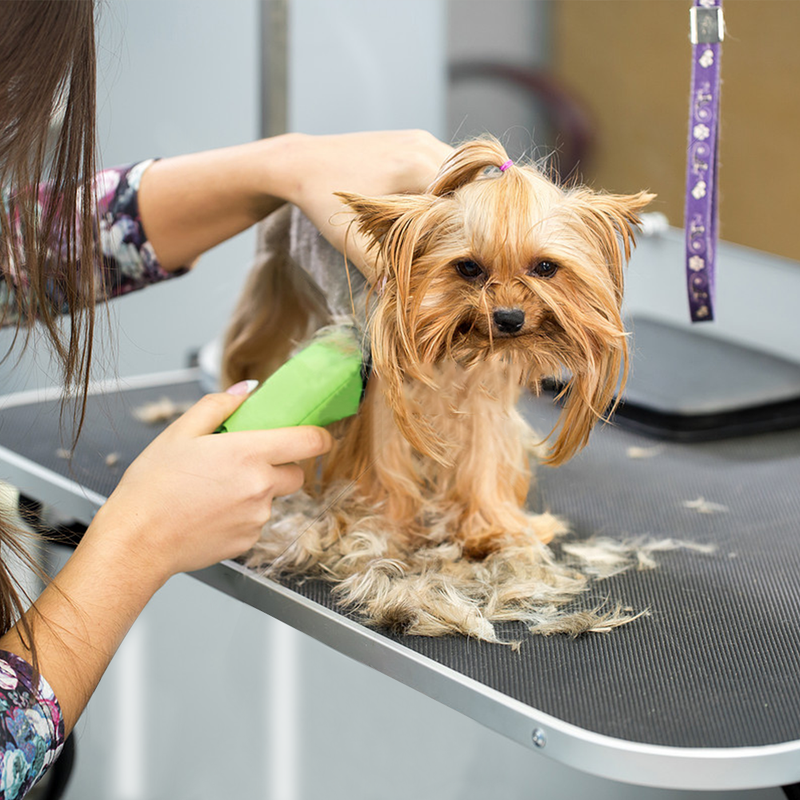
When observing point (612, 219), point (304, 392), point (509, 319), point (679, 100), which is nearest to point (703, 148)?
point (612, 219)

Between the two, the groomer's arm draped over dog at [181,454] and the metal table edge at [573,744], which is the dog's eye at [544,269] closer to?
the groomer's arm draped over dog at [181,454]

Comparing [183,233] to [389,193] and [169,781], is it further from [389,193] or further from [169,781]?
[169,781]

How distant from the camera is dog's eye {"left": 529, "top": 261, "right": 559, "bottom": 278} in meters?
0.71

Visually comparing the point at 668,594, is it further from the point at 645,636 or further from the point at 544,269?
the point at 544,269

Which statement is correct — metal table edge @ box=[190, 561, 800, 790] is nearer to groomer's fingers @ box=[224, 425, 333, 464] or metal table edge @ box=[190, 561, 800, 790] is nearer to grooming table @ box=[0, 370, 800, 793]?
grooming table @ box=[0, 370, 800, 793]

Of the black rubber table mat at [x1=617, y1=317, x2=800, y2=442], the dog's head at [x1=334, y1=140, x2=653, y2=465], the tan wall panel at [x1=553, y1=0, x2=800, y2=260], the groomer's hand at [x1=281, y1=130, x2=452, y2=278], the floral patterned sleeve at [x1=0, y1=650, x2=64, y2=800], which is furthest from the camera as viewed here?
the tan wall panel at [x1=553, y1=0, x2=800, y2=260]

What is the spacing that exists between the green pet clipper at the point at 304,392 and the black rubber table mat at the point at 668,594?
6.2 inches

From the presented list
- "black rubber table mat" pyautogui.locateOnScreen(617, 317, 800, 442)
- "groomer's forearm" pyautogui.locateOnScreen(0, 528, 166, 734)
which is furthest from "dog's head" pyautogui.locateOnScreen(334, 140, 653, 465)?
"black rubber table mat" pyautogui.locateOnScreen(617, 317, 800, 442)

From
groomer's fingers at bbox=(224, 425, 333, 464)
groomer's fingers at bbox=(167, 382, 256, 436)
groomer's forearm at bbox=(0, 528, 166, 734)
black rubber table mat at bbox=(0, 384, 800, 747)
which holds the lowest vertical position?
black rubber table mat at bbox=(0, 384, 800, 747)

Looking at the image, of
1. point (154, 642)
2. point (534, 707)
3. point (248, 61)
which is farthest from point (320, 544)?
point (248, 61)

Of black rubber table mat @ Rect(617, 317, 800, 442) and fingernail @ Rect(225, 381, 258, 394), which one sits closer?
fingernail @ Rect(225, 381, 258, 394)

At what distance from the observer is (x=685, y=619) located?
782 millimetres

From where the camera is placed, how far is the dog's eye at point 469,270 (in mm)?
719

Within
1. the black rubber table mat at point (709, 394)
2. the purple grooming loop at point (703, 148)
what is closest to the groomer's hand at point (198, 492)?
the purple grooming loop at point (703, 148)
